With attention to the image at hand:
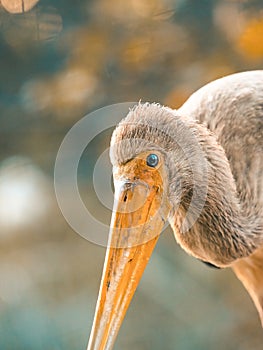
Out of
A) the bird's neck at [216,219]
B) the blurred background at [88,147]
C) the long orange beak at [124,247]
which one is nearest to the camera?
the long orange beak at [124,247]

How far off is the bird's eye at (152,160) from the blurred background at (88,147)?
1.16m

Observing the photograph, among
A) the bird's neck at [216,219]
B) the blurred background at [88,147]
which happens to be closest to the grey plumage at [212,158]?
the bird's neck at [216,219]

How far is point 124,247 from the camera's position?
1244mm

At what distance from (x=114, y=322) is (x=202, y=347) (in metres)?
1.39

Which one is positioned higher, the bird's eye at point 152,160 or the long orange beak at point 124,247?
the bird's eye at point 152,160

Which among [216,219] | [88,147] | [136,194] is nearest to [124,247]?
[136,194]

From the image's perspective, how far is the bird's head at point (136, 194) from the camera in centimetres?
123

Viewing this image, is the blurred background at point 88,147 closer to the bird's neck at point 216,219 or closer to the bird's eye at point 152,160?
the bird's neck at point 216,219

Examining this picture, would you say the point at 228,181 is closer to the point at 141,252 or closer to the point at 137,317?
the point at 141,252

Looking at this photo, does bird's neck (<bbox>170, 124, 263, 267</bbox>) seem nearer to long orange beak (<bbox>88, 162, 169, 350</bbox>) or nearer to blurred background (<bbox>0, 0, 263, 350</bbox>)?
long orange beak (<bbox>88, 162, 169, 350</bbox>)

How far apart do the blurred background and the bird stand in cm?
91

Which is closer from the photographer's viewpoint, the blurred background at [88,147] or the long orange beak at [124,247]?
the long orange beak at [124,247]

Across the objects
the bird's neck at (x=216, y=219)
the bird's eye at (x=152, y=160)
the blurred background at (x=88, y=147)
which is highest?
the bird's eye at (x=152, y=160)

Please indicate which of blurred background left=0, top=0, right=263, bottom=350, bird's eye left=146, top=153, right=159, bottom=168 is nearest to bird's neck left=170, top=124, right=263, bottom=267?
bird's eye left=146, top=153, right=159, bottom=168
